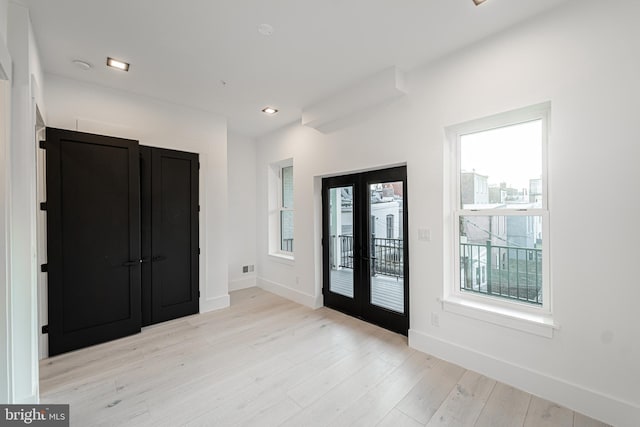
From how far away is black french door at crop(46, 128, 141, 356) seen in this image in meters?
2.90

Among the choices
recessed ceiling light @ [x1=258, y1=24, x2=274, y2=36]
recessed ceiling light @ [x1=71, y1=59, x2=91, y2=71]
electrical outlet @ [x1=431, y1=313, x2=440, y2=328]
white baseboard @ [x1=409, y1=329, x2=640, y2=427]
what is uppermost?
recessed ceiling light @ [x1=258, y1=24, x2=274, y2=36]

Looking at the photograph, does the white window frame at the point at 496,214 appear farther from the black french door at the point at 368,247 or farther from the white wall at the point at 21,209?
the white wall at the point at 21,209

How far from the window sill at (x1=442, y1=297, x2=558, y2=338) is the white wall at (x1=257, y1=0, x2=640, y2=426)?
0.18ft

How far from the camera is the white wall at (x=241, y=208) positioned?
5273mm

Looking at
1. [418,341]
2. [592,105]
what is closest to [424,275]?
[418,341]

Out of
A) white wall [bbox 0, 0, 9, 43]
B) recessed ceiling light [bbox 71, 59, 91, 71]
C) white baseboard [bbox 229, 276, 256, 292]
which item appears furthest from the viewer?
white baseboard [bbox 229, 276, 256, 292]

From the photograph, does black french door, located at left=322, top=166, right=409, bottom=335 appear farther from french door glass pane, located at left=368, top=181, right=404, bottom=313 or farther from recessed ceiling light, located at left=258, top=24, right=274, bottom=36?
recessed ceiling light, located at left=258, top=24, right=274, bottom=36

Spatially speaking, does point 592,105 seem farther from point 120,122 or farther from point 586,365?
point 120,122

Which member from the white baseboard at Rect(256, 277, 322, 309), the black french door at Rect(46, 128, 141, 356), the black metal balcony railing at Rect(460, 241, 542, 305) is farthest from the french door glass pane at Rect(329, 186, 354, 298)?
the black french door at Rect(46, 128, 141, 356)

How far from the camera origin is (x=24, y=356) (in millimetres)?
1996

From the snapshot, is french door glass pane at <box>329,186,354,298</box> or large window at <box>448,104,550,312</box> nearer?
large window at <box>448,104,550,312</box>

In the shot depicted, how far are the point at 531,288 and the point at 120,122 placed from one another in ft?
16.0

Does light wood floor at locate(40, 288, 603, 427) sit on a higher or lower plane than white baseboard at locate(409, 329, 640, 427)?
lower

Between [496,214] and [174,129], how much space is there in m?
4.15
